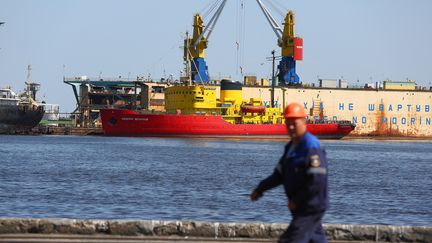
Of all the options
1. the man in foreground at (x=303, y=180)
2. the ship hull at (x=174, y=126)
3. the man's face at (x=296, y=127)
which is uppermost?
the man's face at (x=296, y=127)

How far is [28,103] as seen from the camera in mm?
101000

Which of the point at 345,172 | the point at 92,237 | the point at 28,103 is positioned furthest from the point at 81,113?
the point at 92,237

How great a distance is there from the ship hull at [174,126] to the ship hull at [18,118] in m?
9.00

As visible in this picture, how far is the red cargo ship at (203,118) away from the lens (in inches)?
3423

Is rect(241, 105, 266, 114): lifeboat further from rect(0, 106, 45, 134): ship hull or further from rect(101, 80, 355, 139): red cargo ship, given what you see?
rect(0, 106, 45, 134): ship hull

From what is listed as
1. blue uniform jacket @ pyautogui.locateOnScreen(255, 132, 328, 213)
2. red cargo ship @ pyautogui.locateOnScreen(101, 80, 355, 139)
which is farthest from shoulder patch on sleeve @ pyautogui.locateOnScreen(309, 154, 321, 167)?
red cargo ship @ pyautogui.locateOnScreen(101, 80, 355, 139)

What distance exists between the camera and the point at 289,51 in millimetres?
96188

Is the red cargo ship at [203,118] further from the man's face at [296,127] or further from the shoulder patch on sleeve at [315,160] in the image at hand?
the shoulder patch on sleeve at [315,160]

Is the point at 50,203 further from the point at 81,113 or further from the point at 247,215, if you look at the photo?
the point at 81,113

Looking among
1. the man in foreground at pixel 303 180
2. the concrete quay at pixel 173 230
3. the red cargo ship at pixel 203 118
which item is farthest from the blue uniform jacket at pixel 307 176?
the red cargo ship at pixel 203 118

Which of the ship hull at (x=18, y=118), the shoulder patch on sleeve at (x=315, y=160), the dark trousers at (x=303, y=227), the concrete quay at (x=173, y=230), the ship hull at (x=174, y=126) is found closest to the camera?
the shoulder patch on sleeve at (x=315, y=160)

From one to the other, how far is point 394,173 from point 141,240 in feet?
105

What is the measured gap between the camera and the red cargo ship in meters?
86.9

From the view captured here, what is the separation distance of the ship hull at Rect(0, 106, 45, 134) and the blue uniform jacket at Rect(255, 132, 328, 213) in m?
87.0
